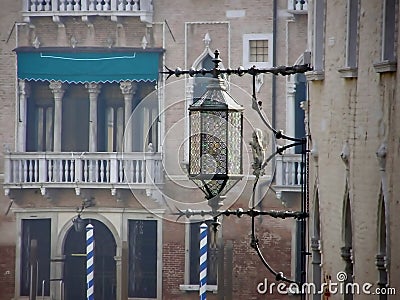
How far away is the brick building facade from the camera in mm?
31359

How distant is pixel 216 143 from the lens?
48.5 ft

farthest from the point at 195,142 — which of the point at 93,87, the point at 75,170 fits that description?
the point at 93,87

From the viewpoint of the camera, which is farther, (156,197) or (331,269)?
(156,197)

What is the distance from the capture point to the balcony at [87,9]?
3169 cm

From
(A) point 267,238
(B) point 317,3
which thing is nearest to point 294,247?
(A) point 267,238

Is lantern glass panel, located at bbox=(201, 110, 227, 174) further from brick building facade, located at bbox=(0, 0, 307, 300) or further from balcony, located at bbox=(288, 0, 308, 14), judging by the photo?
brick building facade, located at bbox=(0, 0, 307, 300)

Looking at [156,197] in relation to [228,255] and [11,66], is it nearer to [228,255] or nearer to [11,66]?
[228,255]

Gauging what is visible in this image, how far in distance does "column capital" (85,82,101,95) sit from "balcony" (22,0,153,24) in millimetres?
1206

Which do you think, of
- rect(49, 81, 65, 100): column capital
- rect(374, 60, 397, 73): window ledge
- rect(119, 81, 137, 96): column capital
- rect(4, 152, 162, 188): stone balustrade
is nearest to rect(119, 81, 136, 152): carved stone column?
rect(119, 81, 137, 96): column capital

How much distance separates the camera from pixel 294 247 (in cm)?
3112

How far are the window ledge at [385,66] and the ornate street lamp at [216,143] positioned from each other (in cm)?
169

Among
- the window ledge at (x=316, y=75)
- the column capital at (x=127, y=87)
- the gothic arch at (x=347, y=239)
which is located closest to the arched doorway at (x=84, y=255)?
the column capital at (x=127, y=87)

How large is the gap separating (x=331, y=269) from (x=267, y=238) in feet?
50.9

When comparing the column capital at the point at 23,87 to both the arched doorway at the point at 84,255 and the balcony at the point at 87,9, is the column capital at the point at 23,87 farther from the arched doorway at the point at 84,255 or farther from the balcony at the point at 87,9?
the arched doorway at the point at 84,255
